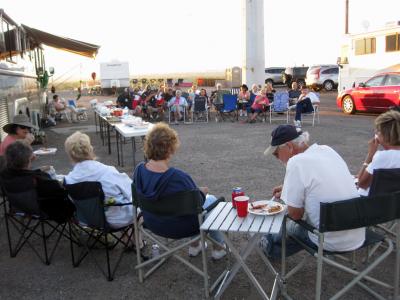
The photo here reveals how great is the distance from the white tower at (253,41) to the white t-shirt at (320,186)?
20.2 m

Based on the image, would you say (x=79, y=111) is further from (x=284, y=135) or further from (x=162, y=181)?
(x=284, y=135)

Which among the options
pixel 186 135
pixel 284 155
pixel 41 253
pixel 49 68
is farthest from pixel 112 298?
pixel 49 68

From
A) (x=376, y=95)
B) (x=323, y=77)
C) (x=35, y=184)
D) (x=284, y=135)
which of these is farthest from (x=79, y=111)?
(x=323, y=77)

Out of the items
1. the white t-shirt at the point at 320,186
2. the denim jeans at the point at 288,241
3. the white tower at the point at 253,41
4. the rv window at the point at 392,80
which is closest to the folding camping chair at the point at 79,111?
the white tower at the point at 253,41

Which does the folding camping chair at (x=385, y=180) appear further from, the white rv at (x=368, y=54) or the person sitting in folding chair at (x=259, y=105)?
the white rv at (x=368, y=54)

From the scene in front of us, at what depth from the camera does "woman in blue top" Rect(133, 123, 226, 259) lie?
2996 millimetres

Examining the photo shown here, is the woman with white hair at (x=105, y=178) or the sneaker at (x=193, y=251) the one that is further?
the sneaker at (x=193, y=251)

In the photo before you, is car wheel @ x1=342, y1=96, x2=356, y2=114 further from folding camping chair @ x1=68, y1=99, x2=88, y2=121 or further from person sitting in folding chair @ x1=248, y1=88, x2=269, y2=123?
folding camping chair @ x1=68, y1=99, x2=88, y2=121

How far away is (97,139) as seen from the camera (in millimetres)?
11164

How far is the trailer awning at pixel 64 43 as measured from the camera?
12.8 meters

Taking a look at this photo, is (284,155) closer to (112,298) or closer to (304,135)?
(304,135)

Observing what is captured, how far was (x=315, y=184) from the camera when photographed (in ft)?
8.59

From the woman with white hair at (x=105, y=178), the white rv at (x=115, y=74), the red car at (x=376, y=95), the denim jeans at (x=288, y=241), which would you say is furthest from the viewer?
the white rv at (x=115, y=74)

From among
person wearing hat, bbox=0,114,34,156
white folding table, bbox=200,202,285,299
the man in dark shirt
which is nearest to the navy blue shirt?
white folding table, bbox=200,202,285,299
